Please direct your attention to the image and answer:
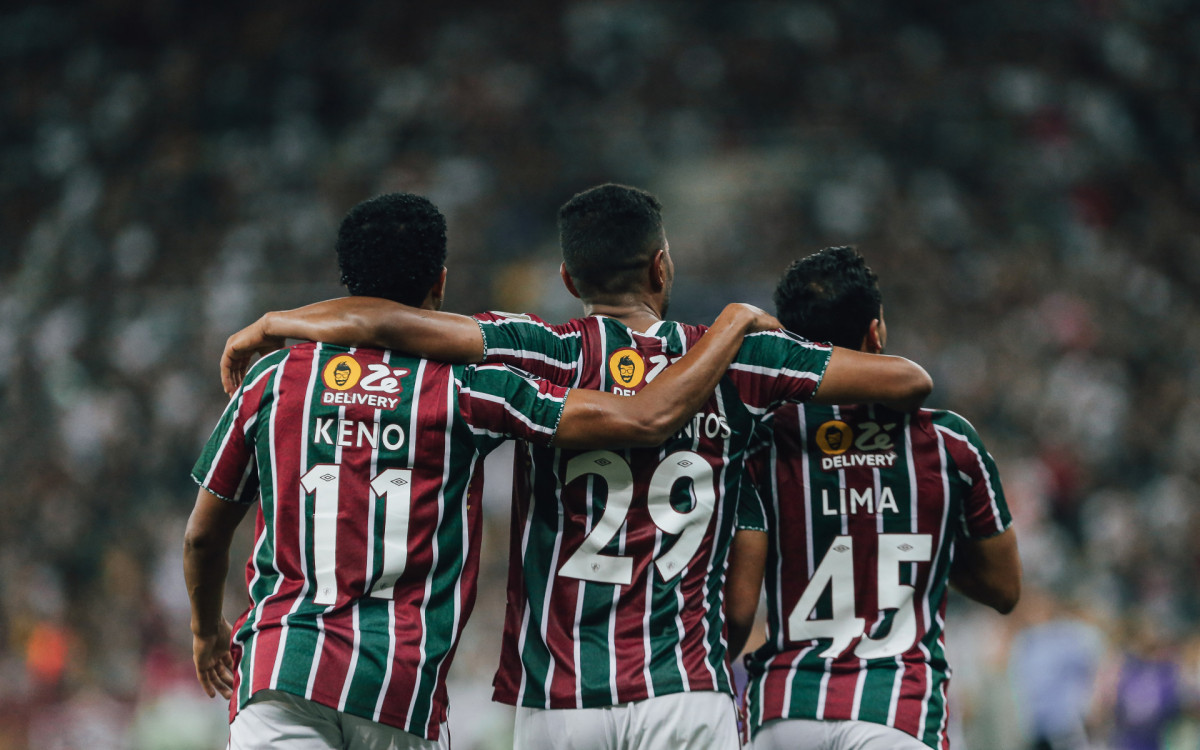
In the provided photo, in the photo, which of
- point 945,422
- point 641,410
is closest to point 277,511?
point 641,410

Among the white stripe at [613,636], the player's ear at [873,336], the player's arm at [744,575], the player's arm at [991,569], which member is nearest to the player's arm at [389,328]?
the white stripe at [613,636]

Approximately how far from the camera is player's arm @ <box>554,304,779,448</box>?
7.80 feet

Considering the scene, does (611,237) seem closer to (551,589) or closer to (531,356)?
(531,356)

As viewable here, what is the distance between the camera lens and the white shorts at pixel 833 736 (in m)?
2.60

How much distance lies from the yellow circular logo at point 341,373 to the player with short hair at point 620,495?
0.19 ft

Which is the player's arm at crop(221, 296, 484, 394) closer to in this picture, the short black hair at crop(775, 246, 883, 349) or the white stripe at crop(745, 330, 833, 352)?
the white stripe at crop(745, 330, 833, 352)

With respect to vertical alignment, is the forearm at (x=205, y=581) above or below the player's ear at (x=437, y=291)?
below

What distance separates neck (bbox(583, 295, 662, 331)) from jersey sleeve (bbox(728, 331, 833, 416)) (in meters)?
0.24

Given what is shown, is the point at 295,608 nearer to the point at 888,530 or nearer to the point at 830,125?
the point at 888,530

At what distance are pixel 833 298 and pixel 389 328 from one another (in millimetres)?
1131

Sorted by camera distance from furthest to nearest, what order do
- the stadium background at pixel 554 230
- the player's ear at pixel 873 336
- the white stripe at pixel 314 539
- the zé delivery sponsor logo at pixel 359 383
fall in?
the stadium background at pixel 554 230 → the player's ear at pixel 873 336 → the zé delivery sponsor logo at pixel 359 383 → the white stripe at pixel 314 539

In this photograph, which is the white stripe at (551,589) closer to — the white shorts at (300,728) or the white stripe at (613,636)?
the white stripe at (613,636)

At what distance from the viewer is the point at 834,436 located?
108 inches

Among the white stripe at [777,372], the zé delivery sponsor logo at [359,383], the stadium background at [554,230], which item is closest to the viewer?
the zé delivery sponsor logo at [359,383]
